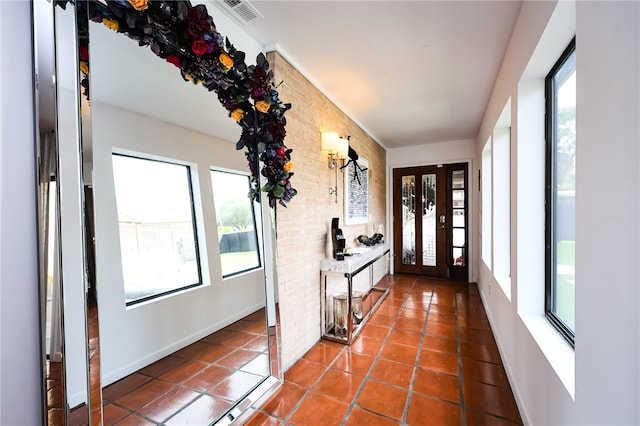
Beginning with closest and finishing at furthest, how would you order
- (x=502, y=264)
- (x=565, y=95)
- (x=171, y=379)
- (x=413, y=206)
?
(x=171, y=379), (x=565, y=95), (x=502, y=264), (x=413, y=206)

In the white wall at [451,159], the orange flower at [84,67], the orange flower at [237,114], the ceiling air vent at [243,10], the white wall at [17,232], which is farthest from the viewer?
the white wall at [451,159]

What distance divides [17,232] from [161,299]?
0.63m

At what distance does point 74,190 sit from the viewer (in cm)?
99

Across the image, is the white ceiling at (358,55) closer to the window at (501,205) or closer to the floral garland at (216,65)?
the floral garland at (216,65)

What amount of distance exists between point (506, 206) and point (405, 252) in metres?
2.87

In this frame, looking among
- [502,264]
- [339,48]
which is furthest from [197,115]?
[502,264]

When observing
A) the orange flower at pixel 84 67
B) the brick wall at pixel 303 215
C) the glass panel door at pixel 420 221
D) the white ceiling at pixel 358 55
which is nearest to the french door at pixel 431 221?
the glass panel door at pixel 420 221

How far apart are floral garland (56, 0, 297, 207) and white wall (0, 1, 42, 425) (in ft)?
0.55

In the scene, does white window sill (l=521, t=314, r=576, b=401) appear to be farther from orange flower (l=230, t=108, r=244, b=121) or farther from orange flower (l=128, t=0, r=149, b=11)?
orange flower (l=128, t=0, r=149, b=11)

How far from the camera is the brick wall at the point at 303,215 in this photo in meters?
2.20

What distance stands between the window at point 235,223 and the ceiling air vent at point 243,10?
1013 mm

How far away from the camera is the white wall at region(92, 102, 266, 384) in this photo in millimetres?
1109

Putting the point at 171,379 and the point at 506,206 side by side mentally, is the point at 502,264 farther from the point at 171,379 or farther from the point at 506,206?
the point at 171,379

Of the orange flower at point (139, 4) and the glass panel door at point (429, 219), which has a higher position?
the orange flower at point (139, 4)
